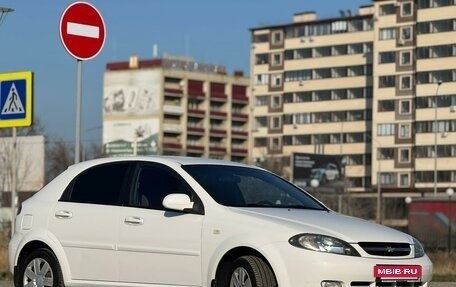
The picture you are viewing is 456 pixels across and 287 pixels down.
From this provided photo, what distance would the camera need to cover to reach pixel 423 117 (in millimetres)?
123250

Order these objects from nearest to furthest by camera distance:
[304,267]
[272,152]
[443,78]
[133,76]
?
[304,267]
[443,78]
[272,152]
[133,76]

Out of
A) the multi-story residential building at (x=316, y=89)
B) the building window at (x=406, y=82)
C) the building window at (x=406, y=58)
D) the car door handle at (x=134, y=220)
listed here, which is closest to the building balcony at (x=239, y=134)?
the multi-story residential building at (x=316, y=89)

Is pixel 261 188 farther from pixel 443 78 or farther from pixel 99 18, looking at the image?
pixel 443 78

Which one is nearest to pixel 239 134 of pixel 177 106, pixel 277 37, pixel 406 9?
pixel 177 106

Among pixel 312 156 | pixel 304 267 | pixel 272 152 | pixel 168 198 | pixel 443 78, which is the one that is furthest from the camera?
pixel 272 152

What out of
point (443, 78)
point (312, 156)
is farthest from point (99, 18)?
point (443, 78)

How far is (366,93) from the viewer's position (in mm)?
134625

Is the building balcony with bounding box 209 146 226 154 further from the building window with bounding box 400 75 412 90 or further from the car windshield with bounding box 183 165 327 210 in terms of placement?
the car windshield with bounding box 183 165 327 210

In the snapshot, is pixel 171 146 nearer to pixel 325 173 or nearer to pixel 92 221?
pixel 325 173

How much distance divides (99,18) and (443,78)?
4381 inches

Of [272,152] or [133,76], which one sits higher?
[133,76]

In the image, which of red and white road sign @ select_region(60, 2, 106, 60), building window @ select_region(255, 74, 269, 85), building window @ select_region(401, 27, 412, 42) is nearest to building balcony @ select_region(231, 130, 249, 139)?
building window @ select_region(255, 74, 269, 85)

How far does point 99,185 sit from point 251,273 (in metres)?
2.33

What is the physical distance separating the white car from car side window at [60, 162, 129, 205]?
0.01m
